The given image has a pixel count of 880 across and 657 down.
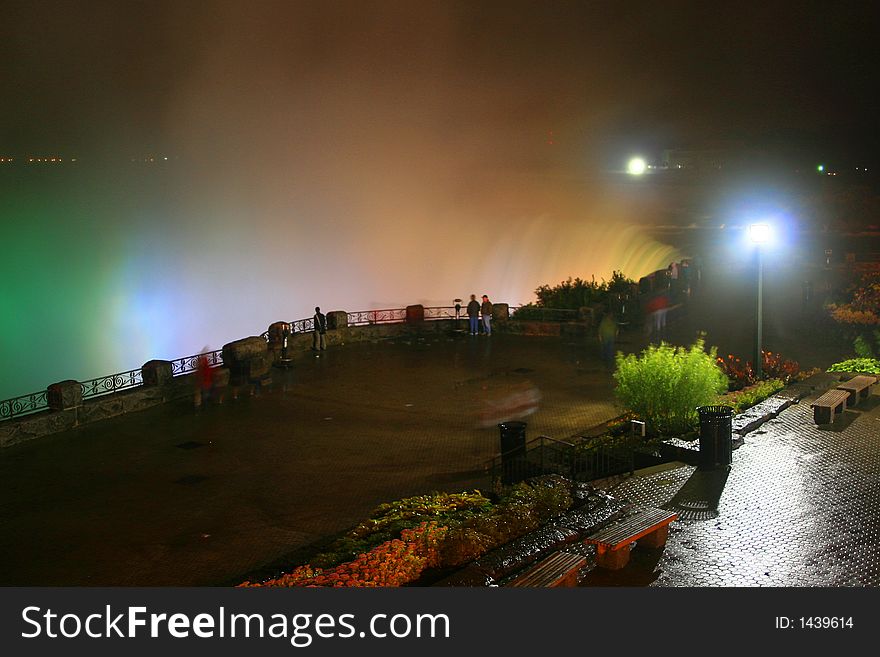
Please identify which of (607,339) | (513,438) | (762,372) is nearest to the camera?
(513,438)

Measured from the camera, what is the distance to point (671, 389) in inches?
557

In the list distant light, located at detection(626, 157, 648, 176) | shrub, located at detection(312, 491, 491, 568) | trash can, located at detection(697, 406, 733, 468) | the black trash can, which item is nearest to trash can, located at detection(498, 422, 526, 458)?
the black trash can

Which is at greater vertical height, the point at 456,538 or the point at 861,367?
the point at 861,367

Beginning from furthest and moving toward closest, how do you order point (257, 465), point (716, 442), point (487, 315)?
point (487, 315), point (257, 465), point (716, 442)

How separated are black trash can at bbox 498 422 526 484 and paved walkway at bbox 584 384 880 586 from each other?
1.82m

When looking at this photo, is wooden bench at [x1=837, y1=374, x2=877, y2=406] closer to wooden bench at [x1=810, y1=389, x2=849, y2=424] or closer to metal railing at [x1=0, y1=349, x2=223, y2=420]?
wooden bench at [x1=810, y1=389, x2=849, y2=424]

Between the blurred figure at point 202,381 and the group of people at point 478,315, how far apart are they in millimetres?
10375

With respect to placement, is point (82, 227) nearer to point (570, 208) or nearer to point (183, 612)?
point (570, 208)

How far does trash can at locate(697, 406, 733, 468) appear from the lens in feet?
38.2

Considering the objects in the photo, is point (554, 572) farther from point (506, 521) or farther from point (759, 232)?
point (759, 232)

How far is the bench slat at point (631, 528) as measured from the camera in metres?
8.12

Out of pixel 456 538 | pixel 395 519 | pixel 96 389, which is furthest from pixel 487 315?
pixel 456 538

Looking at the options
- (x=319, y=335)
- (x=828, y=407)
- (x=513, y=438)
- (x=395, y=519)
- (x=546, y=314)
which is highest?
(x=546, y=314)

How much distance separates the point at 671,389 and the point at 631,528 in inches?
241
